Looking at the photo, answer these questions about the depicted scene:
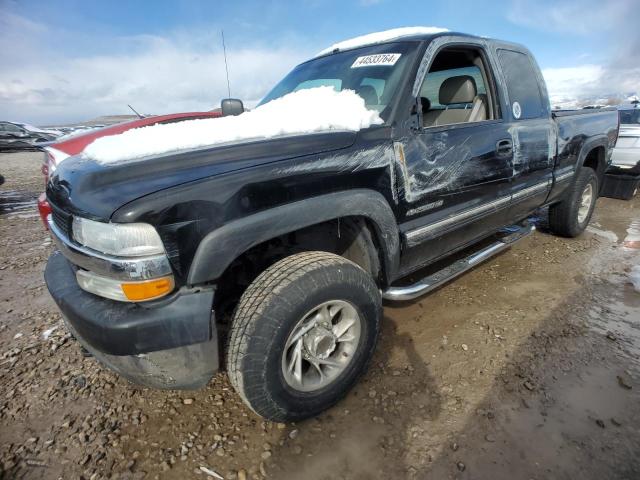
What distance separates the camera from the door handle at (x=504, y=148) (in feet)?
8.59

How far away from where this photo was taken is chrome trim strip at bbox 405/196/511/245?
7.18 ft

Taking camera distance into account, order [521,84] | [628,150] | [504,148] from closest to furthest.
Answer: [504,148], [521,84], [628,150]

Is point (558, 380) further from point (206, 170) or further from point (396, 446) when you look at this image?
point (206, 170)

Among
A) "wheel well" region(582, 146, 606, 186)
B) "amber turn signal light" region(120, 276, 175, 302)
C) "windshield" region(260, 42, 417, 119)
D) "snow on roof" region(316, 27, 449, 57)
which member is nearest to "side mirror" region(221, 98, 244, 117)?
"windshield" region(260, 42, 417, 119)

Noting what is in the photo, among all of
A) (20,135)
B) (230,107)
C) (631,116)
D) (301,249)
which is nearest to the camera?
(301,249)

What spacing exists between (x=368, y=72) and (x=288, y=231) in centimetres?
134

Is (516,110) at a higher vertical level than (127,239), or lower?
higher

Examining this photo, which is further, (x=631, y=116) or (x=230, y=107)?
(x=631, y=116)

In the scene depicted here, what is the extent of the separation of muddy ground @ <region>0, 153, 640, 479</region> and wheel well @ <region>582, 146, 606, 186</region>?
1912 millimetres

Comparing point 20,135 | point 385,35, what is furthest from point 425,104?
Answer: point 20,135

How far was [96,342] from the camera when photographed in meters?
1.46

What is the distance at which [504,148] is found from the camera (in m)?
2.67

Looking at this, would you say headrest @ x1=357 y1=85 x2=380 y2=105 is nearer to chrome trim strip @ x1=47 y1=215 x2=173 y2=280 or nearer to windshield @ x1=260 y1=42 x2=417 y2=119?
windshield @ x1=260 y1=42 x2=417 y2=119

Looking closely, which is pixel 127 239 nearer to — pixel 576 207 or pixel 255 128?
pixel 255 128
